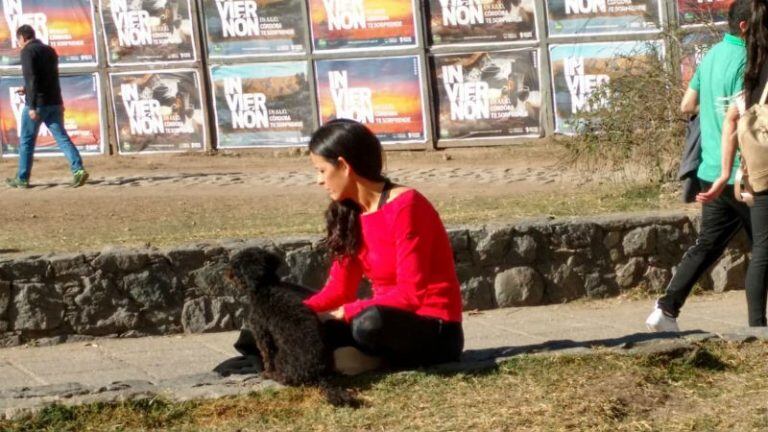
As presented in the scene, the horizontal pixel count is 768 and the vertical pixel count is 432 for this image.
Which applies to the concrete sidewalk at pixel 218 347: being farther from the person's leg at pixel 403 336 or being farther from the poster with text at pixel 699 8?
the poster with text at pixel 699 8

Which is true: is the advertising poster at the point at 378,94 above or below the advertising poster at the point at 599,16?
below

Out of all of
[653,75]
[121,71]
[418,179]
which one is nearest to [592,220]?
[653,75]

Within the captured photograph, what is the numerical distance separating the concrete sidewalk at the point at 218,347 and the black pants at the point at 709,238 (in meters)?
0.27

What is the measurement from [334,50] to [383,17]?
609 mm

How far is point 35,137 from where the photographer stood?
43.2ft

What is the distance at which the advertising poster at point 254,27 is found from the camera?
1447 centimetres

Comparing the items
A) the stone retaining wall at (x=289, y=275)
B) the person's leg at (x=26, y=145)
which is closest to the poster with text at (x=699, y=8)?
the stone retaining wall at (x=289, y=275)

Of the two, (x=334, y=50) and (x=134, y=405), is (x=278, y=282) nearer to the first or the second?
(x=134, y=405)

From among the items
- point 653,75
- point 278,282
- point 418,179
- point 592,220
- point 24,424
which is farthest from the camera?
point 418,179

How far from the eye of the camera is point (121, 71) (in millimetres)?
14945

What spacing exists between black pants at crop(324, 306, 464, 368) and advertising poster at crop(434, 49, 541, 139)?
28.2ft

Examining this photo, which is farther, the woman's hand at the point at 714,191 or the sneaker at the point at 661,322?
the sneaker at the point at 661,322

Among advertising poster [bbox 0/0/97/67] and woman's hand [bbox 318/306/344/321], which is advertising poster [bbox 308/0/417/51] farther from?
woman's hand [bbox 318/306/344/321]

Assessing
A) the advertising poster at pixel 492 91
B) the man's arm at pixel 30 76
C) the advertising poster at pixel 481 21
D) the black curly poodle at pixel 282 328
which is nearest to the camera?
the black curly poodle at pixel 282 328
